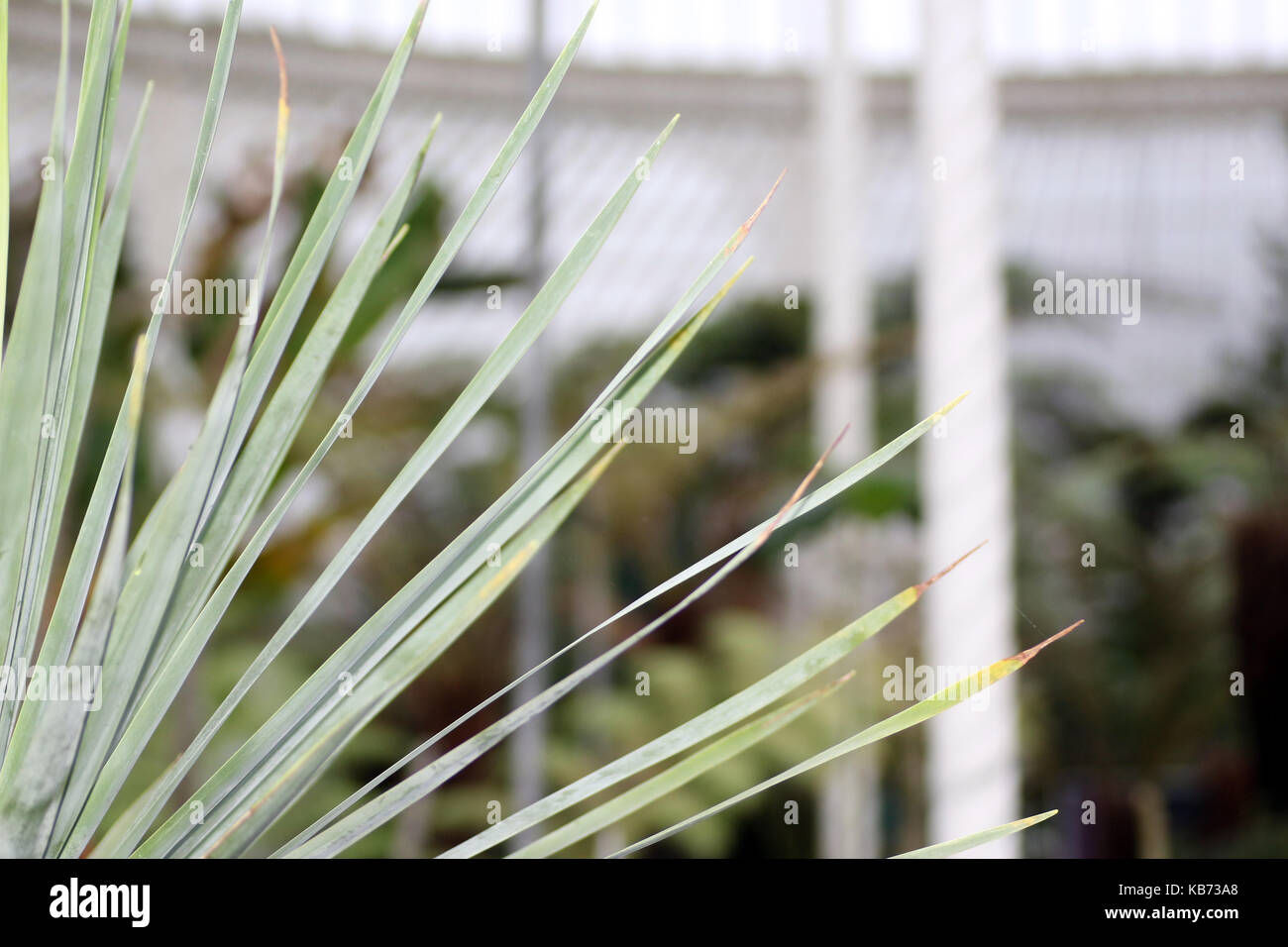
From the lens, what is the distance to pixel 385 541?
2.48 m

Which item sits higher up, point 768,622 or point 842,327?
point 842,327

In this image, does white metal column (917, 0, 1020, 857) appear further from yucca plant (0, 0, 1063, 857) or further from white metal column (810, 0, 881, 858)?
white metal column (810, 0, 881, 858)

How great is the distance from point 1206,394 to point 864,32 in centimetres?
196

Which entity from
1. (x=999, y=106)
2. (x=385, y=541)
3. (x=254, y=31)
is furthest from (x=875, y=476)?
(x=999, y=106)

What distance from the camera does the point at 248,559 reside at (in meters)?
0.34

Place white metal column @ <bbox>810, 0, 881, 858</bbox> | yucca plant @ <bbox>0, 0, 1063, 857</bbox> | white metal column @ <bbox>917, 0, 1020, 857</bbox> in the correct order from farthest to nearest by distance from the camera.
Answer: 1. white metal column @ <bbox>810, 0, 881, 858</bbox>
2. white metal column @ <bbox>917, 0, 1020, 857</bbox>
3. yucca plant @ <bbox>0, 0, 1063, 857</bbox>

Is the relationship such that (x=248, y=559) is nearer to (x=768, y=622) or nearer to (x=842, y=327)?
(x=842, y=327)

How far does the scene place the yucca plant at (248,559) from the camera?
1.05ft

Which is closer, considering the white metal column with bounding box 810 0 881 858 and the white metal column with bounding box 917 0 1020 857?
the white metal column with bounding box 917 0 1020 857

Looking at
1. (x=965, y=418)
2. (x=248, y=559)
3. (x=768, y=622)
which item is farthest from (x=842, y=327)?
(x=248, y=559)

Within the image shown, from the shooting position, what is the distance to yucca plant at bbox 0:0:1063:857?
1.05 ft

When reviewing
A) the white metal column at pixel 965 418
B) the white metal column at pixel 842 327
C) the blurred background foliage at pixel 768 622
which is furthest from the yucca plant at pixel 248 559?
the white metal column at pixel 842 327

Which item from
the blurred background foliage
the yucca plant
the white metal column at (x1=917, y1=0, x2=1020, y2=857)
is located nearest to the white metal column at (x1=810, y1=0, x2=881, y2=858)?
the blurred background foliage

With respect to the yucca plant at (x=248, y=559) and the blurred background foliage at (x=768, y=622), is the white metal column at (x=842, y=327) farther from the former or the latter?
the yucca plant at (x=248, y=559)
